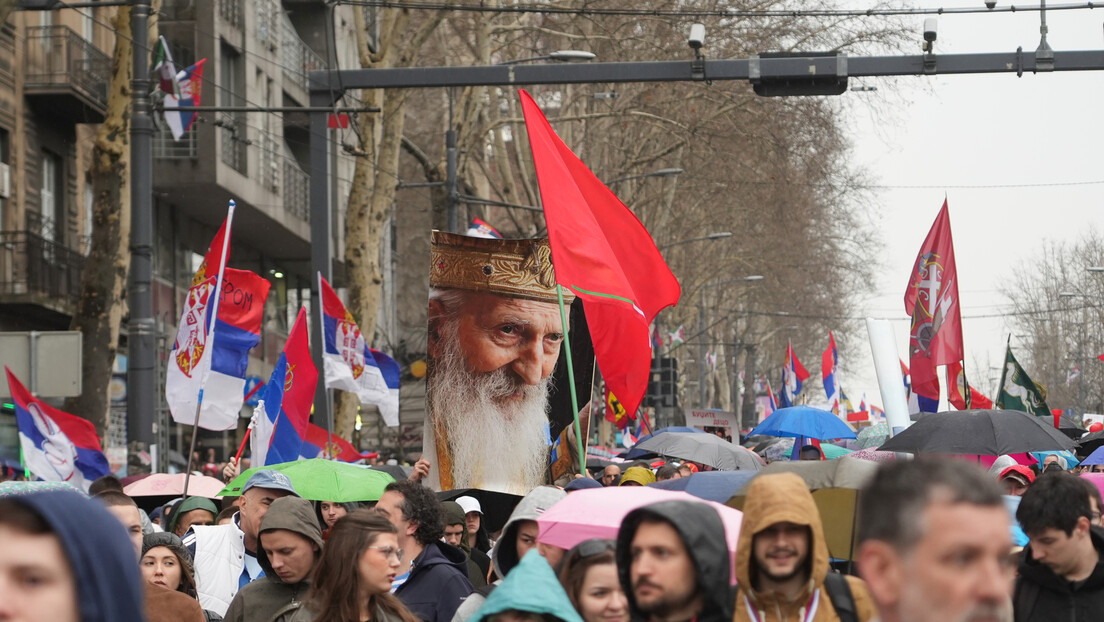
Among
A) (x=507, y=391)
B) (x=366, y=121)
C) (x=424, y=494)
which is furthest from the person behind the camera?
(x=366, y=121)

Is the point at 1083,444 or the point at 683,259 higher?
the point at 683,259

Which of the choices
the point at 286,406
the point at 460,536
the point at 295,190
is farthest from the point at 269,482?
the point at 295,190

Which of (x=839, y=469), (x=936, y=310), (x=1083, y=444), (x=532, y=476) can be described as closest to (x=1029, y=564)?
(x=839, y=469)

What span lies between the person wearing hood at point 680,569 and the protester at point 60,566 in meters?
1.55

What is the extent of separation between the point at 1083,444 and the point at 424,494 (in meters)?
11.9

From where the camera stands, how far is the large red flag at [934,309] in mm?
14992

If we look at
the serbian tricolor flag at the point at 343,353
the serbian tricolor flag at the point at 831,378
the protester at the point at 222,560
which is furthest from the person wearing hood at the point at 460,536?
the serbian tricolor flag at the point at 831,378

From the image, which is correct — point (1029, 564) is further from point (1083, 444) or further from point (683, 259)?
point (683, 259)

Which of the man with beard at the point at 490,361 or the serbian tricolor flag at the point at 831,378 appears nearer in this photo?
the man with beard at the point at 490,361

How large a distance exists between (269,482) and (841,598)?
11.2 ft

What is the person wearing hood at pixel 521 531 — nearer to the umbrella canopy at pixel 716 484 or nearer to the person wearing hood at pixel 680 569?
the person wearing hood at pixel 680 569

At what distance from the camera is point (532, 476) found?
9883 millimetres

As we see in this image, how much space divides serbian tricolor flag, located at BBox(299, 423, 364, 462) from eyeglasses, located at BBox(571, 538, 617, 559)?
872 centimetres

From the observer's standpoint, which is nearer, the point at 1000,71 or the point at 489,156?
the point at 1000,71
